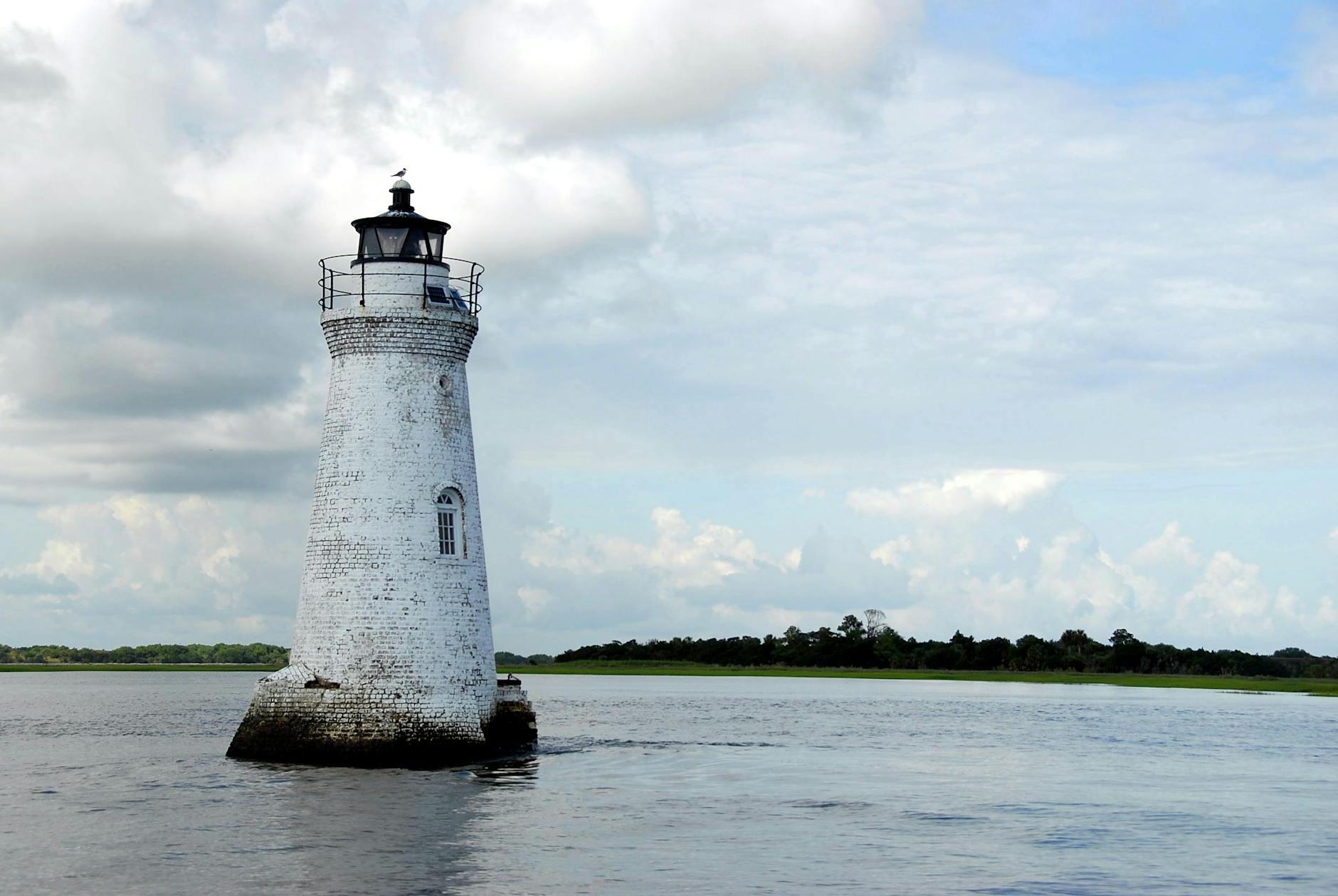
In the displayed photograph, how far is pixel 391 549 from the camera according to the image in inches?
1252

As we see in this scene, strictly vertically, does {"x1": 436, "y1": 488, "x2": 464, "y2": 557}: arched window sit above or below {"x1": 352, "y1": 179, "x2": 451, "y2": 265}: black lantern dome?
below

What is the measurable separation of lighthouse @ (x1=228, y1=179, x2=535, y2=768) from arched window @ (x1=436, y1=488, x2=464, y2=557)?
4 centimetres

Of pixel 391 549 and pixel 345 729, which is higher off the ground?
pixel 391 549

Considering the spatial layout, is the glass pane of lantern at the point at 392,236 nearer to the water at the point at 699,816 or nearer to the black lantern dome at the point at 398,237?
the black lantern dome at the point at 398,237

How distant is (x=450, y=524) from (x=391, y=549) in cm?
172

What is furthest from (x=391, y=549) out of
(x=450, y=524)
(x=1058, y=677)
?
(x=1058, y=677)

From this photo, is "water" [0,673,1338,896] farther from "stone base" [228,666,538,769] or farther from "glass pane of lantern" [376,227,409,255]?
"glass pane of lantern" [376,227,409,255]

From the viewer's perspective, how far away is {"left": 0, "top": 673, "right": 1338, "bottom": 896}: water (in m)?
21.6

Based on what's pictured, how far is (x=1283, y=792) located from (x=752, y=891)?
19599 millimetres

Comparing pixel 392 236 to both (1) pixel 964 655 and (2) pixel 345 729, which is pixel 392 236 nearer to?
(2) pixel 345 729

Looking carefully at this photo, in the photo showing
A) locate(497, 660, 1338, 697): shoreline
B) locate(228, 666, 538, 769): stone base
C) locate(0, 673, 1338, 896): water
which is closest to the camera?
locate(0, 673, 1338, 896): water

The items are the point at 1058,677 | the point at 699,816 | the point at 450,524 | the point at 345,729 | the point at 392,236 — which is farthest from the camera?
the point at 1058,677

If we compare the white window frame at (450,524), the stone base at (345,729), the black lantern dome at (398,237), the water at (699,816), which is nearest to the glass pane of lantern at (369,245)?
the black lantern dome at (398,237)

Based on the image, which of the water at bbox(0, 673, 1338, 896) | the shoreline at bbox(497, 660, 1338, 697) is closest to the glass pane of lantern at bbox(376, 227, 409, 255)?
the water at bbox(0, 673, 1338, 896)
